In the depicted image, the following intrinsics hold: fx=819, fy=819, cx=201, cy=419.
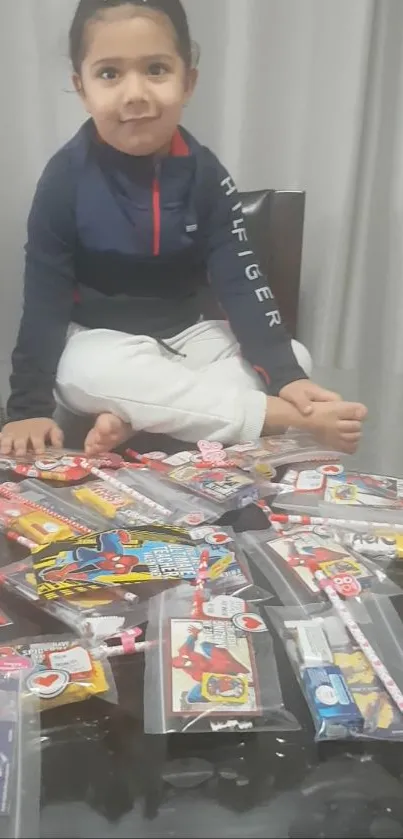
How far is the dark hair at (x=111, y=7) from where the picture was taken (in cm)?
90

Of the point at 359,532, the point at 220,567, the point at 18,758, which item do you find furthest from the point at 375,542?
the point at 18,758

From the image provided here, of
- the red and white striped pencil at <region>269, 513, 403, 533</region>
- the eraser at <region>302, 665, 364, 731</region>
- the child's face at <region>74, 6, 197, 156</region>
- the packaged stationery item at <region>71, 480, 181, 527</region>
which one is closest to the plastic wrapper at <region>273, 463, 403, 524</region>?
the red and white striped pencil at <region>269, 513, 403, 533</region>

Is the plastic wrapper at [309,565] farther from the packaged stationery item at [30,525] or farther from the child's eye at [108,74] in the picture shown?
the child's eye at [108,74]

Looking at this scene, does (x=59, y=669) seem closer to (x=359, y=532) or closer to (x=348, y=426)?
(x=359, y=532)

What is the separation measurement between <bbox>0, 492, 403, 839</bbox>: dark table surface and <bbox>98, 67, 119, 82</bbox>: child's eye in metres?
0.70

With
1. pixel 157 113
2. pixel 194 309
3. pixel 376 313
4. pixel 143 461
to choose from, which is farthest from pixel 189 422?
pixel 376 313

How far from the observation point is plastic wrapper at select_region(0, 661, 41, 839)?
0.41 m

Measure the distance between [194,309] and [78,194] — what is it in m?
0.21

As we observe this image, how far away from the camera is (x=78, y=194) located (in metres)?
0.98

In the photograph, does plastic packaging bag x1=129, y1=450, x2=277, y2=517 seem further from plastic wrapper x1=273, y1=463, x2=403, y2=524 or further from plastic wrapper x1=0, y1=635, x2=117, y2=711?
plastic wrapper x1=0, y1=635, x2=117, y2=711

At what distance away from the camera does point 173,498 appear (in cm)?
74

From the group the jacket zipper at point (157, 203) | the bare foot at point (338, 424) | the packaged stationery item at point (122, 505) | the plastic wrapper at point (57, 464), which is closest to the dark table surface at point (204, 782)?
the packaged stationery item at point (122, 505)

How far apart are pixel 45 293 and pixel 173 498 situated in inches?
15.2

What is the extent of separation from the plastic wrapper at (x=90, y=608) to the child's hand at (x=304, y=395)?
1.27 ft
